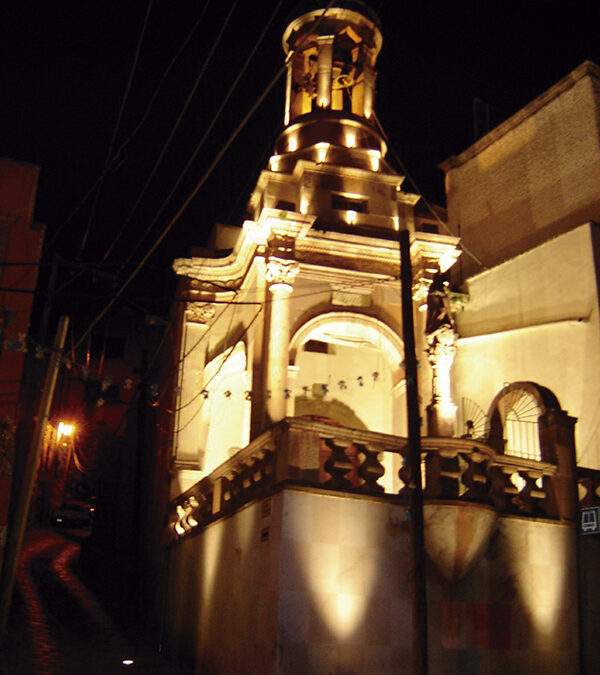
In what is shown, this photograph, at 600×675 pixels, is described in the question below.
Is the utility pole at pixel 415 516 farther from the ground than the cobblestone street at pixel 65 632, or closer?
farther from the ground

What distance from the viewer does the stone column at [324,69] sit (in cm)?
2495

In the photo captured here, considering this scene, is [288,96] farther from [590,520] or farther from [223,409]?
[590,520]

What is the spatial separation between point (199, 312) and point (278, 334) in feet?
14.4

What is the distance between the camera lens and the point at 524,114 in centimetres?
2500

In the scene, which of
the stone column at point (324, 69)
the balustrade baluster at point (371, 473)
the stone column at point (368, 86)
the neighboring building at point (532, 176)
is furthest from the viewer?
the stone column at point (368, 86)

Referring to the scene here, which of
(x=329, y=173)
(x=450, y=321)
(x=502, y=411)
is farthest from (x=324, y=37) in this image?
(x=502, y=411)

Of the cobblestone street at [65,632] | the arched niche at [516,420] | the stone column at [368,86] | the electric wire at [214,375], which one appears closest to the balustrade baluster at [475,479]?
the arched niche at [516,420]

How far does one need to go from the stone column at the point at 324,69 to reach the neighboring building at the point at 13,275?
9.27 meters

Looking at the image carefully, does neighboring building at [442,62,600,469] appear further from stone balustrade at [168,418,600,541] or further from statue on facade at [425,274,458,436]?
stone balustrade at [168,418,600,541]

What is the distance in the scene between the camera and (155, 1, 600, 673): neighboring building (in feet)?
40.3

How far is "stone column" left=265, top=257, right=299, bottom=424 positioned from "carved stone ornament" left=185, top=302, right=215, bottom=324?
3583 mm

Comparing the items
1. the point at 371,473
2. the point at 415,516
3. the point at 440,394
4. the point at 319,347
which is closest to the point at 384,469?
the point at 371,473

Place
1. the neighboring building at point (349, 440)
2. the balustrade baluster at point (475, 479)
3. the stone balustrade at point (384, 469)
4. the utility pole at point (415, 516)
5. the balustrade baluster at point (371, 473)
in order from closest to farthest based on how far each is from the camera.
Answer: the utility pole at point (415, 516), the neighboring building at point (349, 440), the stone balustrade at point (384, 469), the balustrade baluster at point (371, 473), the balustrade baluster at point (475, 479)

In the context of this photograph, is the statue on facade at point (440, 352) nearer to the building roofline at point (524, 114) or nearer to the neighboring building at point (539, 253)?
the neighboring building at point (539, 253)
